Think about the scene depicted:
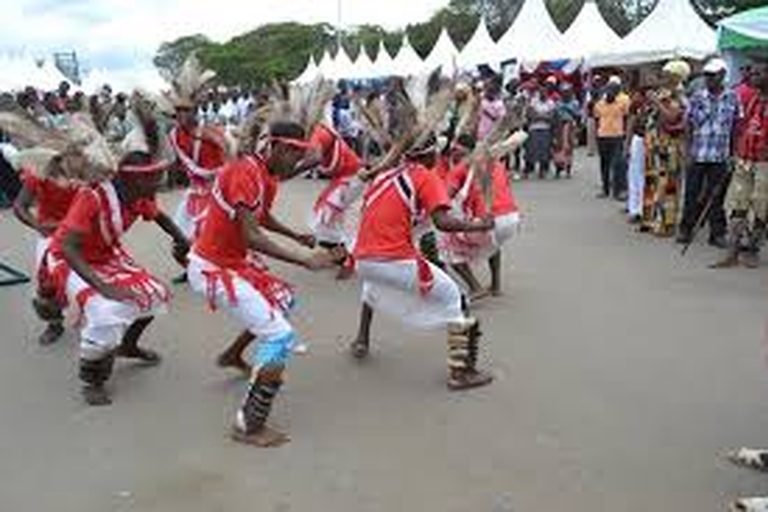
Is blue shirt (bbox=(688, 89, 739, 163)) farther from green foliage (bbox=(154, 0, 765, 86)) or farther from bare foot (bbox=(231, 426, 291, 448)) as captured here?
green foliage (bbox=(154, 0, 765, 86))

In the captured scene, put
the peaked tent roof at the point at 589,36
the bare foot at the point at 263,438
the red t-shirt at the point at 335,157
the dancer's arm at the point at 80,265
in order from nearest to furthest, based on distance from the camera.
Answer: the bare foot at the point at 263,438
the dancer's arm at the point at 80,265
the red t-shirt at the point at 335,157
the peaked tent roof at the point at 589,36

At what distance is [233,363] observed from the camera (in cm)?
643

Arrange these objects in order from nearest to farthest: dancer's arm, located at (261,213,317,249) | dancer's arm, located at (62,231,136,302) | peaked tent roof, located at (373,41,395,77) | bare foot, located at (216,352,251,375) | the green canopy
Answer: dancer's arm, located at (62,231,136,302), dancer's arm, located at (261,213,317,249), bare foot, located at (216,352,251,375), the green canopy, peaked tent roof, located at (373,41,395,77)

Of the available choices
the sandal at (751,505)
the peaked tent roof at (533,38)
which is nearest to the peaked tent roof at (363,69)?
the peaked tent roof at (533,38)

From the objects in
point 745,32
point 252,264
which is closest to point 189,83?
point 252,264

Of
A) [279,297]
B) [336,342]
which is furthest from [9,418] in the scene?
[336,342]

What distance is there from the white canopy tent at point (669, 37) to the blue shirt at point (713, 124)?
37.0 feet

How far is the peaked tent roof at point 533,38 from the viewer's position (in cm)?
2486

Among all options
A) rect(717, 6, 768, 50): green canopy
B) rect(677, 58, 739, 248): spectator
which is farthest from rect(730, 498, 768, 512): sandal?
rect(717, 6, 768, 50): green canopy

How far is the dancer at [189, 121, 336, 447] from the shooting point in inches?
209

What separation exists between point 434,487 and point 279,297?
4.44 ft

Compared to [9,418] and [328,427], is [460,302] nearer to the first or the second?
[328,427]

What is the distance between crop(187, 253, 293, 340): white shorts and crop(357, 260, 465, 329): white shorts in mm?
788

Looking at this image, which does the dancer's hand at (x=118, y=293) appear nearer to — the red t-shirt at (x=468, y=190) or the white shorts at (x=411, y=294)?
the white shorts at (x=411, y=294)
